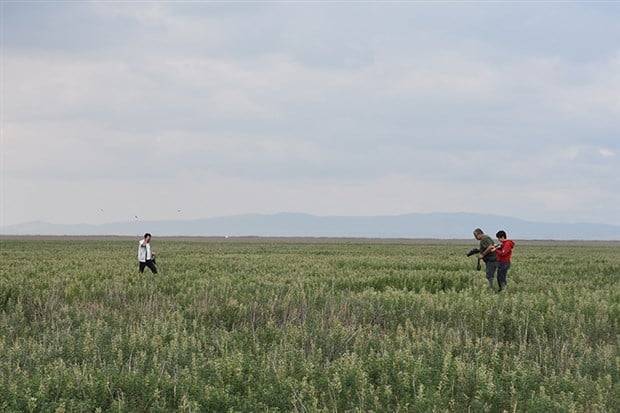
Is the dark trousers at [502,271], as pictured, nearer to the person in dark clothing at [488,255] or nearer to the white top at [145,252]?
the person in dark clothing at [488,255]

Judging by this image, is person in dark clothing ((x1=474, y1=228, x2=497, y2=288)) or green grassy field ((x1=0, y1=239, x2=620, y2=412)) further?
person in dark clothing ((x1=474, y1=228, x2=497, y2=288))

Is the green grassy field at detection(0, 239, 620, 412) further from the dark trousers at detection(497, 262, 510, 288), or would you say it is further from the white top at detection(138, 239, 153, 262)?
the white top at detection(138, 239, 153, 262)

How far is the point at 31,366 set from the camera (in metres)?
8.00

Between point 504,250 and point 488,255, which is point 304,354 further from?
point 488,255

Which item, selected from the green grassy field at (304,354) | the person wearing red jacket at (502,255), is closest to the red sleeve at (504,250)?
the person wearing red jacket at (502,255)

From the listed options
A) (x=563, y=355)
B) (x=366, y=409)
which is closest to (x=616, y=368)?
(x=563, y=355)

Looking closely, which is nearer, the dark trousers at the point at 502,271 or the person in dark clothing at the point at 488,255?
the dark trousers at the point at 502,271

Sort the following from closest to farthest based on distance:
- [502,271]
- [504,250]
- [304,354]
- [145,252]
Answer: [304,354] → [504,250] → [502,271] → [145,252]

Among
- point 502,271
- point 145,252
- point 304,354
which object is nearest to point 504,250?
point 502,271

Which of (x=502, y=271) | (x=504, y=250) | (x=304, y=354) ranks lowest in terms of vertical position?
(x=304, y=354)

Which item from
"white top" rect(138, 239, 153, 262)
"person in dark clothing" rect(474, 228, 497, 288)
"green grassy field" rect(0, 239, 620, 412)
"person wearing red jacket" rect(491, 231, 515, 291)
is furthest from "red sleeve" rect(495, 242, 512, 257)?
"white top" rect(138, 239, 153, 262)

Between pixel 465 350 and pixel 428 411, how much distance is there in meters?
3.36

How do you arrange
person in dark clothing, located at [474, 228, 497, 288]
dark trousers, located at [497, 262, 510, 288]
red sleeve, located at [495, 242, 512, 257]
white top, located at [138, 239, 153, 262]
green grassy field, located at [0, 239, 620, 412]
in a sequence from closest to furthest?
green grassy field, located at [0, 239, 620, 412], red sleeve, located at [495, 242, 512, 257], dark trousers, located at [497, 262, 510, 288], person in dark clothing, located at [474, 228, 497, 288], white top, located at [138, 239, 153, 262]

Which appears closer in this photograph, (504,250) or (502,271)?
(504,250)
